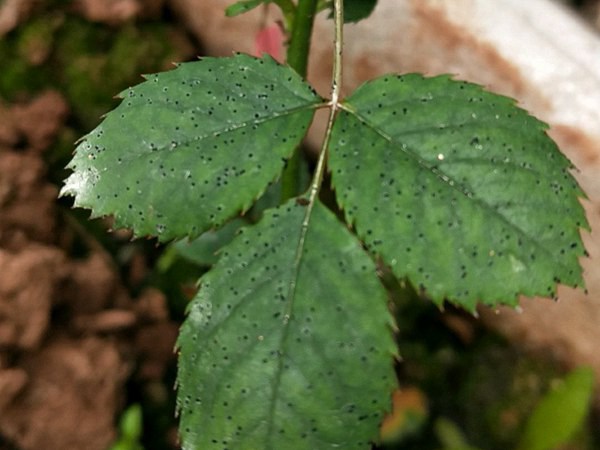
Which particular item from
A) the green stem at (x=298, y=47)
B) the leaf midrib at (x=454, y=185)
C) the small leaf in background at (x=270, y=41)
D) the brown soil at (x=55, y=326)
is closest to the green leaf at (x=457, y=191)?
the leaf midrib at (x=454, y=185)

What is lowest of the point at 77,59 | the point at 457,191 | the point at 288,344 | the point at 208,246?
the point at 77,59

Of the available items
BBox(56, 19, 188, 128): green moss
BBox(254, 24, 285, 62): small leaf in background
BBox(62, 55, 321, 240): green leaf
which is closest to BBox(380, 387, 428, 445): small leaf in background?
BBox(254, 24, 285, 62): small leaf in background

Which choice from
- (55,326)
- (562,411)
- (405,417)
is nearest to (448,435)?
(405,417)

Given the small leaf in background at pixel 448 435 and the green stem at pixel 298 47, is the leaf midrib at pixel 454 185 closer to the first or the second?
the green stem at pixel 298 47

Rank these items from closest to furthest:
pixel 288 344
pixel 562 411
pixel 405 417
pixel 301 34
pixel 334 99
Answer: pixel 288 344 → pixel 334 99 → pixel 301 34 → pixel 562 411 → pixel 405 417

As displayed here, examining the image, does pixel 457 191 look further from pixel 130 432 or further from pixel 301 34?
pixel 130 432

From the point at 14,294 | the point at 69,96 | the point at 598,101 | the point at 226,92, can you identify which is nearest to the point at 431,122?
the point at 226,92

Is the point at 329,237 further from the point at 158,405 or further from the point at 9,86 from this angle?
the point at 9,86
